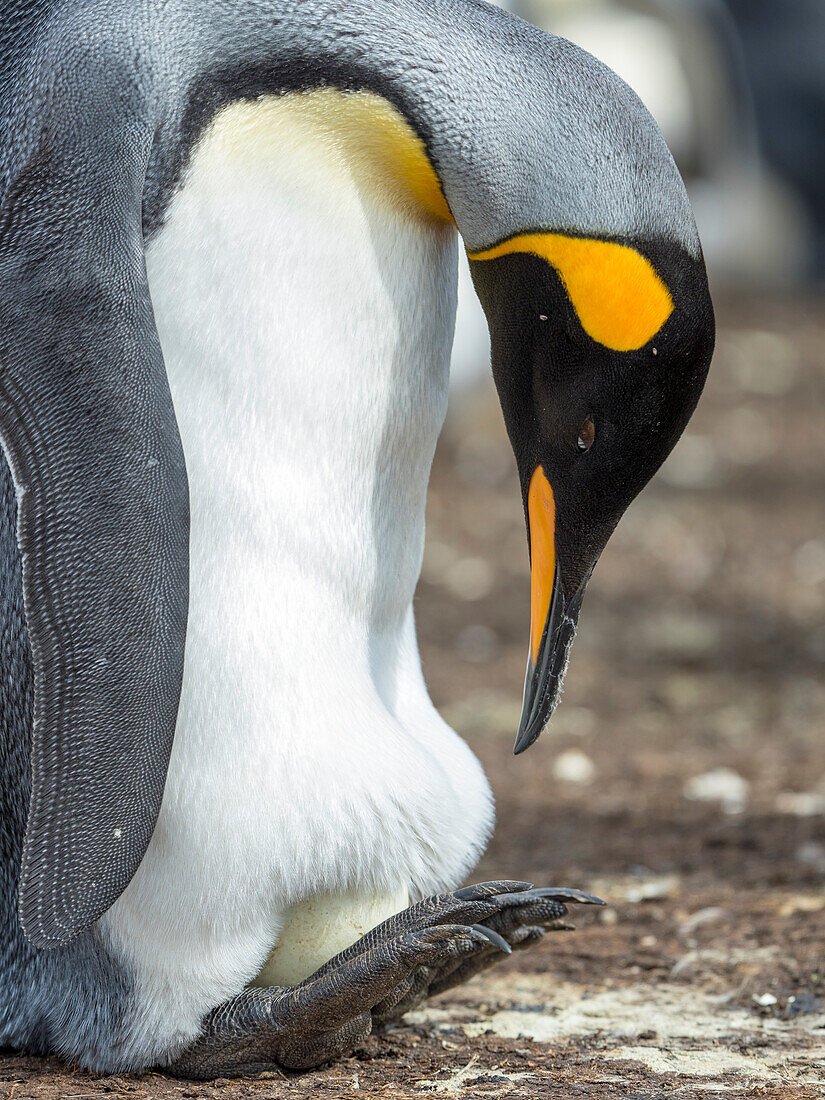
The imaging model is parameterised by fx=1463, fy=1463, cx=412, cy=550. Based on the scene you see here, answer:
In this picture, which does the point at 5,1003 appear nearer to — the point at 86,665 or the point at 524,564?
the point at 86,665

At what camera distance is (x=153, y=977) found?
2119mm

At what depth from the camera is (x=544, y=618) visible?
7.34ft

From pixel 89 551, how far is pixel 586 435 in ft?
2.42

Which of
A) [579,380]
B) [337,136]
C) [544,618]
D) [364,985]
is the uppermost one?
[337,136]

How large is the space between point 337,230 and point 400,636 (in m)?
0.65

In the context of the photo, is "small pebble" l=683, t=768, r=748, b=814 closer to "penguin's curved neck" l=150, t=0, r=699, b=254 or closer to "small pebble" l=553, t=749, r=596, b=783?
"small pebble" l=553, t=749, r=596, b=783

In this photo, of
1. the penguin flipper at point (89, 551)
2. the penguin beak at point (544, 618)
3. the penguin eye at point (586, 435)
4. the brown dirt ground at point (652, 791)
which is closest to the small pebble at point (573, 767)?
the brown dirt ground at point (652, 791)

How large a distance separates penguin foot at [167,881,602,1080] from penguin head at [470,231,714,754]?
0.95ft

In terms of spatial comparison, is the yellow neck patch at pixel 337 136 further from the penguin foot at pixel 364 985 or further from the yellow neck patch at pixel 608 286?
the penguin foot at pixel 364 985

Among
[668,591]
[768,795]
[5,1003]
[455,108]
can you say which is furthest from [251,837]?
[668,591]

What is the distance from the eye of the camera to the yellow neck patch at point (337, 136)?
2039 millimetres

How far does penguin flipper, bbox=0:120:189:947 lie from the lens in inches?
71.8

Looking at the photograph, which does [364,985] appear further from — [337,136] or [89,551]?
[337,136]

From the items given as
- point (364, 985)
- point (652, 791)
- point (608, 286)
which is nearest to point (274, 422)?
point (608, 286)
